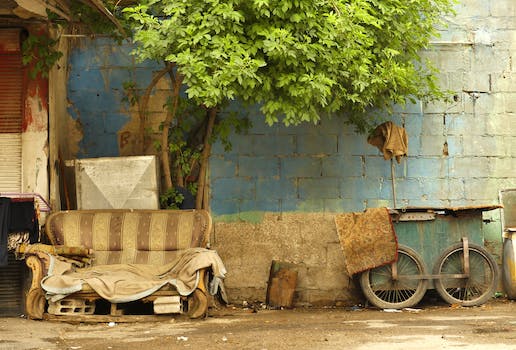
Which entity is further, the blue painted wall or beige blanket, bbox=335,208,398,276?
the blue painted wall

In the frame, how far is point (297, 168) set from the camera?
34.9 ft

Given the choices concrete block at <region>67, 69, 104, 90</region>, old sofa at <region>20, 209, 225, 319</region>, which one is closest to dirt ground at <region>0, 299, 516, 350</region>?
old sofa at <region>20, 209, 225, 319</region>

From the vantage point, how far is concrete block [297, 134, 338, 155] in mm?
10664

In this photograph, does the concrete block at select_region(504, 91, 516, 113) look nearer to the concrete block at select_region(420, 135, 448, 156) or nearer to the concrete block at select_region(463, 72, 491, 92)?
the concrete block at select_region(463, 72, 491, 92)

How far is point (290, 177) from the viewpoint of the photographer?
1062 cm

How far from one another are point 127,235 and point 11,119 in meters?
1.79

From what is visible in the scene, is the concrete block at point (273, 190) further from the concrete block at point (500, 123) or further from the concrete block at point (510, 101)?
the concrete block at point (510, 101)

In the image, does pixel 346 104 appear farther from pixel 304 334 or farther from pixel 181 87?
pixel 304 334

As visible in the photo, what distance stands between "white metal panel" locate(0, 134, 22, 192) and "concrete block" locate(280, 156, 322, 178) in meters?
3.03

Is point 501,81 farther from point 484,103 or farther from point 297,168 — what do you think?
point 297,168

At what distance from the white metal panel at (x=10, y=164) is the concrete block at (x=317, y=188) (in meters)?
3.24

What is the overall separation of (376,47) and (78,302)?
411 cm

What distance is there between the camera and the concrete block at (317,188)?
34.9 ft

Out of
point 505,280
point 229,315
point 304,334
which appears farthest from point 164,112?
point 505,280
